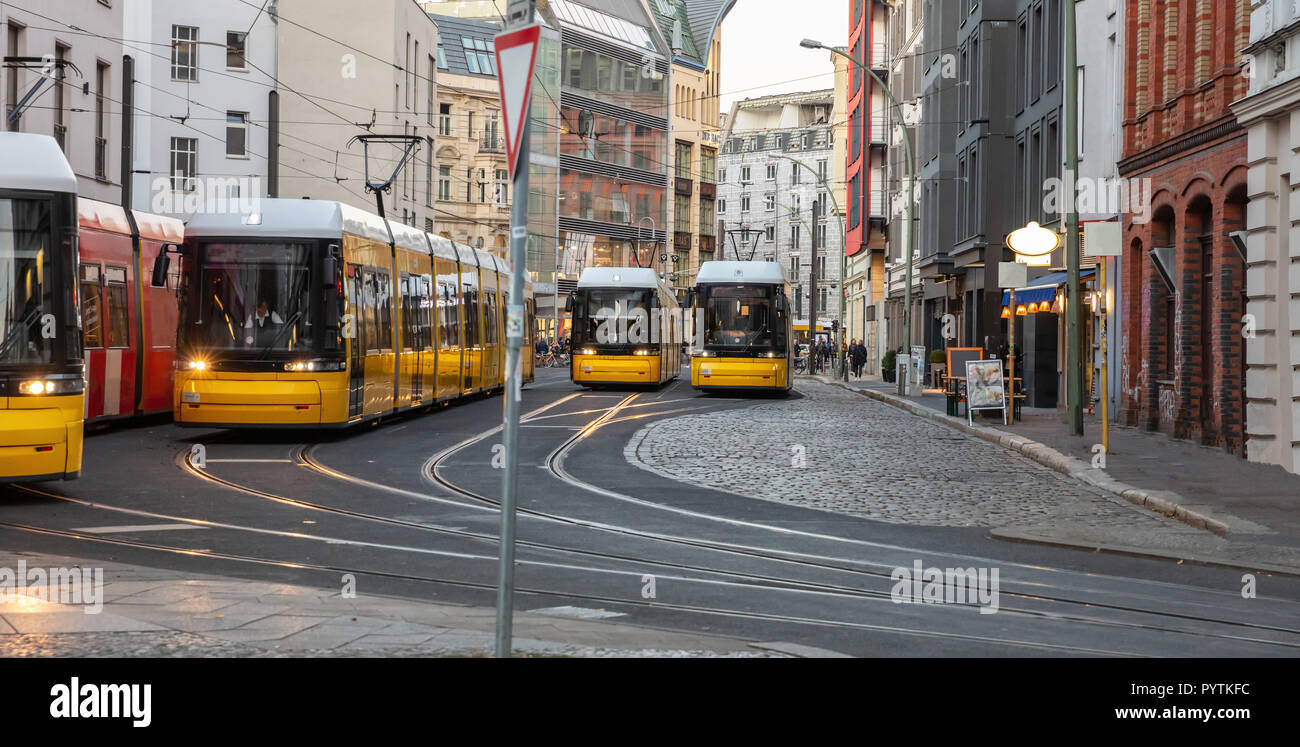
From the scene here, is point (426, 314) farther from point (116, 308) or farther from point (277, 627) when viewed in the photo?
point (277, 627)

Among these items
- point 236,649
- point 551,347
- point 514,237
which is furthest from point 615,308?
point 551,347

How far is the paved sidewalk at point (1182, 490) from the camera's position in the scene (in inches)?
477

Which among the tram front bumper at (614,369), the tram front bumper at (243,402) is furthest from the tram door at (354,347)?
the tram front bumper at (614,369)

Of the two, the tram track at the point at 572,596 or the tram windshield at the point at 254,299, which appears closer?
the tram track at the point at 572,596

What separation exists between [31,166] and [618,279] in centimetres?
2897

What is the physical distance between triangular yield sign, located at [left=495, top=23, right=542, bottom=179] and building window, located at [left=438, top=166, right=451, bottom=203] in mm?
89837

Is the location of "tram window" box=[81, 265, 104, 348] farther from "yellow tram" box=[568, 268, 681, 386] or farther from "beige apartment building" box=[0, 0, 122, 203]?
"yellow tram" box=[568, 268, 681, 386]

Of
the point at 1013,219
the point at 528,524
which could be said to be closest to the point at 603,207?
the point at 1013,219

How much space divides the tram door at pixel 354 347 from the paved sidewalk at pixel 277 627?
11961mm

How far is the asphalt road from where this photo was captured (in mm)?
8641

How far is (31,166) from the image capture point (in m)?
13.3

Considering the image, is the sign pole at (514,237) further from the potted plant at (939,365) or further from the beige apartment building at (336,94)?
the beige apartment building at (336,94)
